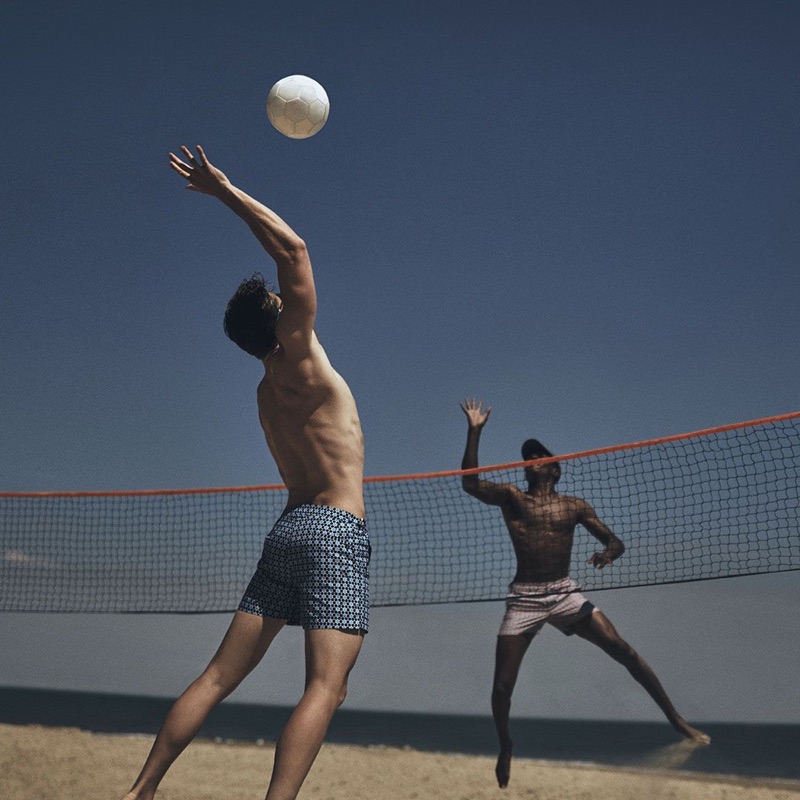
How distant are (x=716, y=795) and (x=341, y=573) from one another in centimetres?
497

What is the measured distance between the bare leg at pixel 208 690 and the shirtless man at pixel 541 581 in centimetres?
315

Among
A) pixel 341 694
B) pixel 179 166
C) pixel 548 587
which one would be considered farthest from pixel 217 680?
pixel 548 587

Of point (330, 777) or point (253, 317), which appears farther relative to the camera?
point (330, 777)

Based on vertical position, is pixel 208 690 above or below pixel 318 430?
below

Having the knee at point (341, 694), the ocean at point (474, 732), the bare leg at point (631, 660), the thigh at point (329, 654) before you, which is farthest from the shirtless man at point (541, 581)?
the ocean at point (474, 732)

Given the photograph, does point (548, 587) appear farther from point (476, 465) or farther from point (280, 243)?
point (280, 243)

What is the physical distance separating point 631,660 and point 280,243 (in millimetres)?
4160

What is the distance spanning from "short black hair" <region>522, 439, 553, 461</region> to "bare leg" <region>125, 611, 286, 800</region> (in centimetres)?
375

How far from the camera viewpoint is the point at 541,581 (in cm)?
653

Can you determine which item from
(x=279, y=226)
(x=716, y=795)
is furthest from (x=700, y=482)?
(x=279, y=226)

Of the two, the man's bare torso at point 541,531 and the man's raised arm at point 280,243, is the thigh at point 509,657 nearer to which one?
the man's bare torso at point 541,531

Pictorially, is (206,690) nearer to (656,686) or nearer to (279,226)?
(279,226)

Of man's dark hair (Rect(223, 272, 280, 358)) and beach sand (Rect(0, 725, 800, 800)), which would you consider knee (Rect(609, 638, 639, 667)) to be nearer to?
beach sand (Rect(0, 725, 800, 800))

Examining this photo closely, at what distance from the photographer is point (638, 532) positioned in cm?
655
